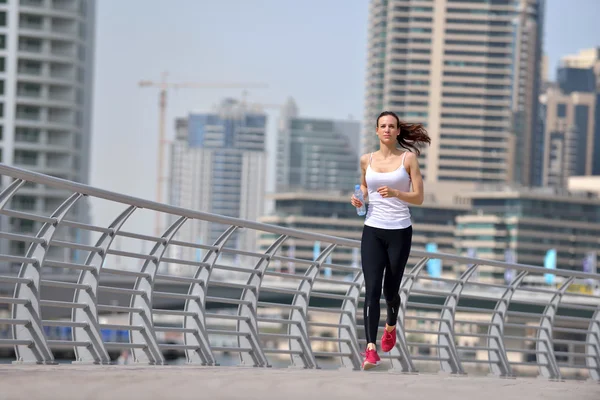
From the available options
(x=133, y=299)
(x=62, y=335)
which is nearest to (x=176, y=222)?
(x=133, y=299)

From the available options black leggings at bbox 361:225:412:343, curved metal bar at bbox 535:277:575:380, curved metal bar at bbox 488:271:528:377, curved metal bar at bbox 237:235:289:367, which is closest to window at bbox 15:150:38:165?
curved metal bar at bbox 535:277:575:380

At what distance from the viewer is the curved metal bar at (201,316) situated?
9.73 metres

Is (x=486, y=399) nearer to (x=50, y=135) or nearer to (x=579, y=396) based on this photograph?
(x=579, y=396)

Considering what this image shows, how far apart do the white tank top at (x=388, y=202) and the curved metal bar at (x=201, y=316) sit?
1.17 meters

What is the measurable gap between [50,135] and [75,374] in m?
101

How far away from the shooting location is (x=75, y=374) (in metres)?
7.28

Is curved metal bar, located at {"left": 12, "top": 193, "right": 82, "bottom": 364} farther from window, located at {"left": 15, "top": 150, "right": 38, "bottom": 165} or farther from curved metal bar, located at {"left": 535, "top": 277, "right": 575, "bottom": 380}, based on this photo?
window, located at {"left": 15, "top": 150, "right": 38, "bottom": 165}

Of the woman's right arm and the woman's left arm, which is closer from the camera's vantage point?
the woman's left arm

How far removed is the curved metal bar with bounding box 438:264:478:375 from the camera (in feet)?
40.8

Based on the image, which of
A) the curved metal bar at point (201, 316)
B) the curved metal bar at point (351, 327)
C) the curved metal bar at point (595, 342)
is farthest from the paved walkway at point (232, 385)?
the curved metal bar at point (595, 342)

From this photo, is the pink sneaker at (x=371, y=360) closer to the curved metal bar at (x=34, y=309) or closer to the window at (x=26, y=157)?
the curved metal bar at (x=34, y=309)

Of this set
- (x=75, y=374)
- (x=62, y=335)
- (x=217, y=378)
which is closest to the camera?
(x=75, y=374)

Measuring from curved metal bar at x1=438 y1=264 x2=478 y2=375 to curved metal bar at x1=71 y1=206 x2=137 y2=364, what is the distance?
4.38 metres

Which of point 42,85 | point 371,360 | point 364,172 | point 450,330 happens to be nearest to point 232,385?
point 371,360
